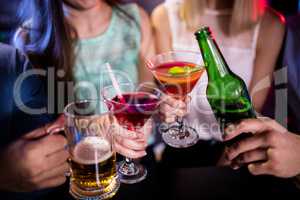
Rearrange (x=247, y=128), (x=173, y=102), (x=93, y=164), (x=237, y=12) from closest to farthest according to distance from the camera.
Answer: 1. (x=93, y=164)
2. (x=247, y=128)
3. (x=173, y=102)
4. (x=237, y=12)

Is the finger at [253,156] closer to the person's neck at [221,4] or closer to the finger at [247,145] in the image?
the finger at [247,145]

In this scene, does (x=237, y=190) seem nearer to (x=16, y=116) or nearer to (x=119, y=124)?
(x=119, y=124)

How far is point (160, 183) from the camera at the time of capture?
1.24 metres

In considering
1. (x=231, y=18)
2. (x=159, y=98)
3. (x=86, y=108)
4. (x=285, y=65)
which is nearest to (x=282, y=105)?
(x=285, y=65)

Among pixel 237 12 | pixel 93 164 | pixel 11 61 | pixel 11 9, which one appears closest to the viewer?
pixel 93 164

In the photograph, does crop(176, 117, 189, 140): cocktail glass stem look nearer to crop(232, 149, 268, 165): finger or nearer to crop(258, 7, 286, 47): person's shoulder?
crop(232, 149, 268, 165): finger

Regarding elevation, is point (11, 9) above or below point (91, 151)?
above

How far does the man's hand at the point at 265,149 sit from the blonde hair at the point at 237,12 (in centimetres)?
97

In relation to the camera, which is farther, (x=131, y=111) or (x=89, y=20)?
(x=89, y=20)

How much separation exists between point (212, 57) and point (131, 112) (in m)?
0.39

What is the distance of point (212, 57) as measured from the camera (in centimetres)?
138

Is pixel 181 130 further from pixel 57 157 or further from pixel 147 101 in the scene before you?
pixel 57 157

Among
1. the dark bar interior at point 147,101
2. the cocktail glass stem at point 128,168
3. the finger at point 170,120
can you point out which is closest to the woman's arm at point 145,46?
the dark bar interior at point 147,101

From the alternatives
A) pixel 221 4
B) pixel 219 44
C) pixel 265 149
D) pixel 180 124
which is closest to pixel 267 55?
pixel 219 44
